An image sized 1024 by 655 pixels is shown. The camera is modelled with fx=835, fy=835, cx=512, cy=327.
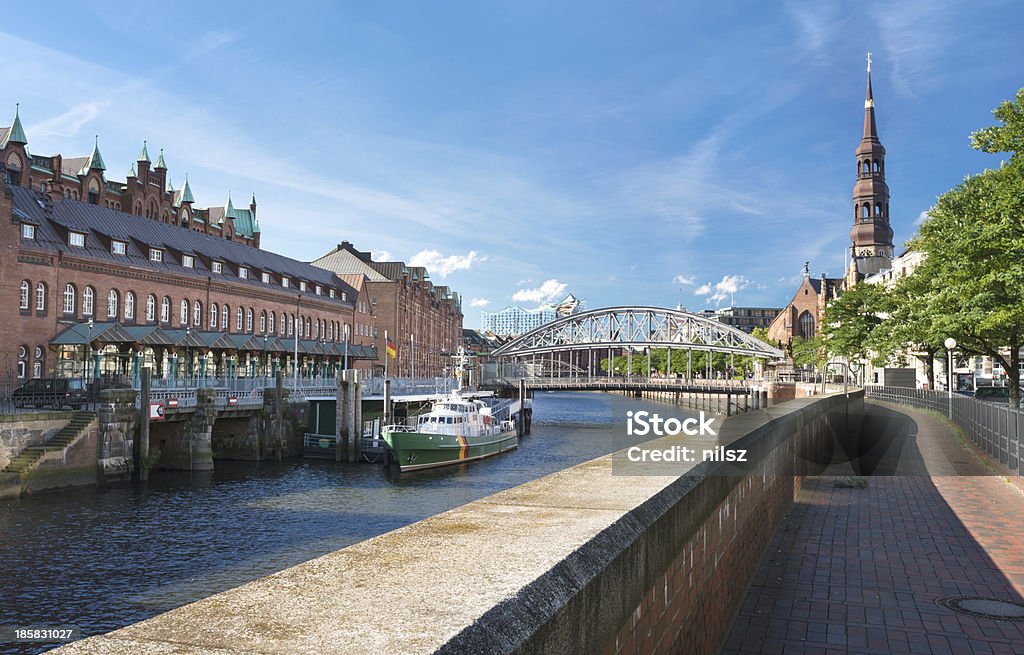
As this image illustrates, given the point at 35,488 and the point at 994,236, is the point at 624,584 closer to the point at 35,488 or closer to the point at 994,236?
the point at 994,236

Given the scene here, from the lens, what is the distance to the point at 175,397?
4278 cm

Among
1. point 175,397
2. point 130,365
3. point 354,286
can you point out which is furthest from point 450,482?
point 354,286

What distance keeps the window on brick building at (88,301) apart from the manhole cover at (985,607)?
53556 mm

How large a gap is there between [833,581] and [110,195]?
88.9 meters

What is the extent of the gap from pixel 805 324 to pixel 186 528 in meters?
167

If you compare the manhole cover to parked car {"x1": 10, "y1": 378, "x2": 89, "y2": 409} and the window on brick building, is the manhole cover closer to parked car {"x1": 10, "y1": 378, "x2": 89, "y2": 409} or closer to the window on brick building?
parked car {"x1": 10, "y1": 378, "x2": 89, "y2": 409}

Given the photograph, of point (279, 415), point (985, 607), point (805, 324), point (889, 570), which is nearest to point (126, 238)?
point (279, 415)

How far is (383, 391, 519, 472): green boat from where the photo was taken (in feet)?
145

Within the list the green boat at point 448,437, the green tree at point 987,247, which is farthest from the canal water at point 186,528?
the green tree at point 987,247

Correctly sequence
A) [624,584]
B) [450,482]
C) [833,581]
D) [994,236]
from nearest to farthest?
[624,584], [833,581], [994,236], [450,482]

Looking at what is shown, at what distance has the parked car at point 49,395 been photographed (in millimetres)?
A: 37531

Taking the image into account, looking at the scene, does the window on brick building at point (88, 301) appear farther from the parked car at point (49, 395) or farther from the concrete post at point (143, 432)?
the concrete post at point (143, 432)

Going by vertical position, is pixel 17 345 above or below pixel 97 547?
above

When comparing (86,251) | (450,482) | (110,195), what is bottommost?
(450,482)
